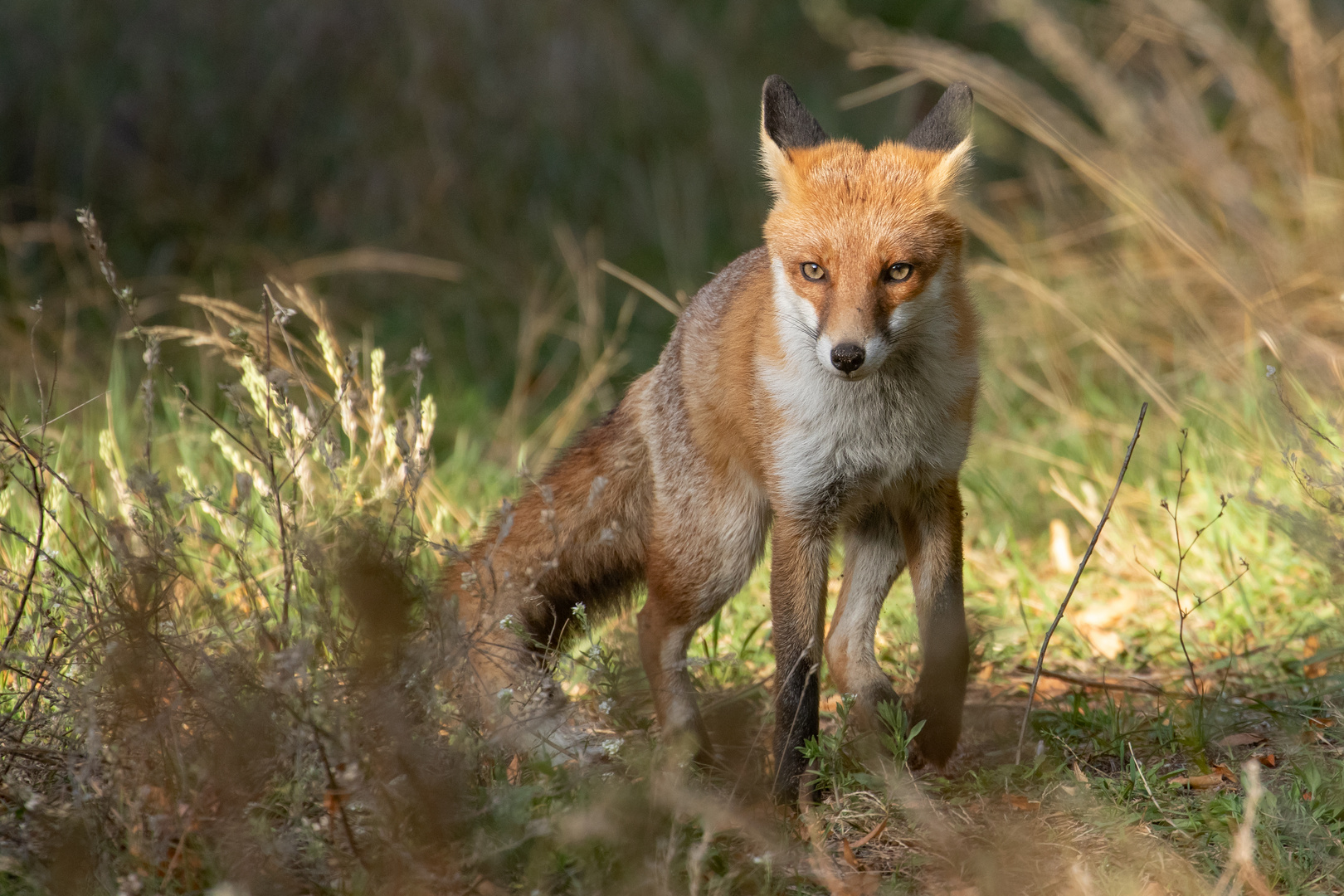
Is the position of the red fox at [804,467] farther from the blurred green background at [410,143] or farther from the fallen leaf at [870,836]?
the blurred green background at [410,143]

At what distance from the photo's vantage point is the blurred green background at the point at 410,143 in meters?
7.86

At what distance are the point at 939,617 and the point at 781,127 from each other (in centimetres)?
148

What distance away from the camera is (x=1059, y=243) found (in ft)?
22.2

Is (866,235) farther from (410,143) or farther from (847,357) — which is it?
(410,143)

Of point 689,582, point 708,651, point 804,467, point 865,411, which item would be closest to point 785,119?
point 865,411

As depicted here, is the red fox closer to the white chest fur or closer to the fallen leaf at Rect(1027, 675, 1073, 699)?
the white chest fur

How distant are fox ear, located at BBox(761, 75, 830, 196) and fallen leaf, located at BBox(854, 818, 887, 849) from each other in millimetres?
1729

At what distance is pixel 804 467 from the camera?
10.5ft

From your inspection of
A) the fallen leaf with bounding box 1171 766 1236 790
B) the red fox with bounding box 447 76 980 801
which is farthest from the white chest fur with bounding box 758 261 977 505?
the fallen leaf with bounding box 1171 766 1236 790

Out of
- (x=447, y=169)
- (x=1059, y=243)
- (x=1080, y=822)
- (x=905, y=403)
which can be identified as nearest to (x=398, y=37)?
(x=447, y=169)

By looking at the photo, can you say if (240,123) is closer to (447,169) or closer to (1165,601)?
(447,169)

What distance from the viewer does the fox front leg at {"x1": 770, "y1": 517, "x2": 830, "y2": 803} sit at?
10.3 feet

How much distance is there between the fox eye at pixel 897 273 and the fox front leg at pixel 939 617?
24.8 inches

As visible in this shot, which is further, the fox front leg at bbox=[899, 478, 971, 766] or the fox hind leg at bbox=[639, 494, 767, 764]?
the fox hind leg at bbox=[639, 494, 767, 764]
